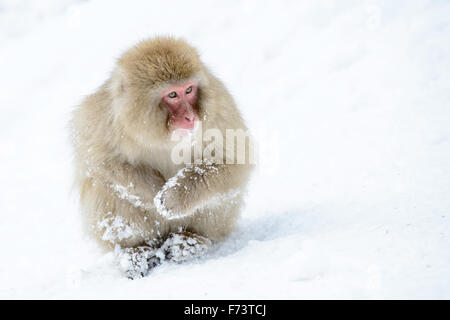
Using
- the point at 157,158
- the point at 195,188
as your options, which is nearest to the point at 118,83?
the point at 157,158

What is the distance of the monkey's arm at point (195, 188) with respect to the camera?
3195 mm

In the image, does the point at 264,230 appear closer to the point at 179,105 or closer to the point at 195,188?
the point at 195,188

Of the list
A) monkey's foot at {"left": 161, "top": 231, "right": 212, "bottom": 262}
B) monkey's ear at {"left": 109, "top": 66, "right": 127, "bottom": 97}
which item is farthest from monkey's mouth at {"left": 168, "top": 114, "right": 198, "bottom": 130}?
monkey's foot at {"left": 161, "top": 231, "right": 212, "bottom": 262}

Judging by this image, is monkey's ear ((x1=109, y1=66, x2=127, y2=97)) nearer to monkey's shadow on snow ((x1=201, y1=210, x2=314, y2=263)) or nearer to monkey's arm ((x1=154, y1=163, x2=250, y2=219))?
monkey's arm ((x1=154, y1=163, x2=250, y2=219))

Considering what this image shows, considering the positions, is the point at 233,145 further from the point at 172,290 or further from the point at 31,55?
the point at 31,55

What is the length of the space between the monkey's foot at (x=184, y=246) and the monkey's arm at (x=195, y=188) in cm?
24

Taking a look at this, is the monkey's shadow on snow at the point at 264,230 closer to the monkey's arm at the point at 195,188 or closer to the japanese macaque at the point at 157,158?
the japanese macaque at the point at 157,158

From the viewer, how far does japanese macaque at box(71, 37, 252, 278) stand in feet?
9.90

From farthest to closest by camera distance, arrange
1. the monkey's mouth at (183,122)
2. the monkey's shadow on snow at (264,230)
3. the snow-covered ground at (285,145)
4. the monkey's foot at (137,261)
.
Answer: the monkey's shadow on snow at (264,230) → the monkey's foot at (137,261) → the monkey's mouth at (183,122) → the snow-covered ground at (285,145)

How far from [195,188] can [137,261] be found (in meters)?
0.66

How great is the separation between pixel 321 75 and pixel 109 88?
422 cm

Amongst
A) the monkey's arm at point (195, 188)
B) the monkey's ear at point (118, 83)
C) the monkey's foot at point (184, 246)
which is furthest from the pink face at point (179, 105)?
the monkey's foot at point (184, 246)

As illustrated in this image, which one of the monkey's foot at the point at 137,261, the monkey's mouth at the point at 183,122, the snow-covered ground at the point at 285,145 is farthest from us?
the monkey's foot at the point at 137,261

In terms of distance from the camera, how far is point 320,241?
2807mm
